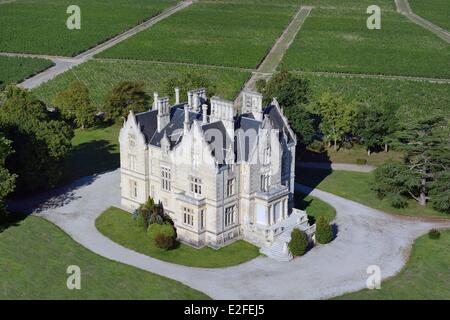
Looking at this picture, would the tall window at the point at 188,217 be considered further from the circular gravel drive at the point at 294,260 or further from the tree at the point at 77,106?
the tree at the point at 77,106

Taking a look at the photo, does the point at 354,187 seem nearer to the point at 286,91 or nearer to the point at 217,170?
the point at 286,91

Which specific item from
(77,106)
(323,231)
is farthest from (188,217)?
(77,106)

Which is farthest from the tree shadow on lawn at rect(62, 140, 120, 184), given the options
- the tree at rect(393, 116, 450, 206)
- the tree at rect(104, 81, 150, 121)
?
the tree at rect(393, 116, 450, 206)

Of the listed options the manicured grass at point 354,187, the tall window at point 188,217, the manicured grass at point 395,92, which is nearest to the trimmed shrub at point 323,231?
the manicured grass at point 354,187

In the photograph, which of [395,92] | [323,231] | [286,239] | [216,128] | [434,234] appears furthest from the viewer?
[395,92]

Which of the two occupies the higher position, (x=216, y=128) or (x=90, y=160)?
(x=216, y=128)

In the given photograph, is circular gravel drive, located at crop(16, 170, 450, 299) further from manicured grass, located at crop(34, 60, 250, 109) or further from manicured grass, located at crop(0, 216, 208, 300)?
manicured grass, located at crop(34, 60, 250, 109)
